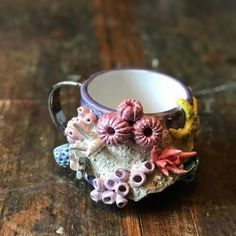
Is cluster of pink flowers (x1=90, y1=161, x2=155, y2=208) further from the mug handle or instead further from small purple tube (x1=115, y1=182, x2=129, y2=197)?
the mug handle

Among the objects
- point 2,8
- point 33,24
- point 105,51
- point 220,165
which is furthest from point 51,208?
point 2,8

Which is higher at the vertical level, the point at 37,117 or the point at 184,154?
the point at 184,154

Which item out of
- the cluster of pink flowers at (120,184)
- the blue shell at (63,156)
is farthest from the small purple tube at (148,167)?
the blue shell at (63,156)

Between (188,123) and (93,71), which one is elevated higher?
(188,123)

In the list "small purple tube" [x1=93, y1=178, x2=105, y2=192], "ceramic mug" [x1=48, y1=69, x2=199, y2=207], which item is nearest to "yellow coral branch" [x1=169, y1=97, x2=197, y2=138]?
"ceramic mug" [x1=48, y1=69, x2=199, y2=207]

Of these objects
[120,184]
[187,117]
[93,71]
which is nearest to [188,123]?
[187,117]

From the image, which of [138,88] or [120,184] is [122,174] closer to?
[120,184]

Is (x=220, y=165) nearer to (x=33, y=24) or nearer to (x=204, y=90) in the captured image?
(x=204, y=90)

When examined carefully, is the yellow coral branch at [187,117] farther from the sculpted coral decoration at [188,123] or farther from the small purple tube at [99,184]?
the small purple tube at [99,184]
